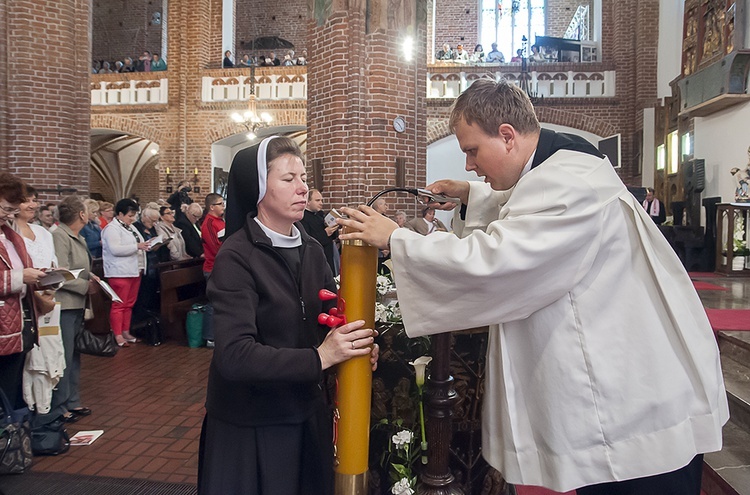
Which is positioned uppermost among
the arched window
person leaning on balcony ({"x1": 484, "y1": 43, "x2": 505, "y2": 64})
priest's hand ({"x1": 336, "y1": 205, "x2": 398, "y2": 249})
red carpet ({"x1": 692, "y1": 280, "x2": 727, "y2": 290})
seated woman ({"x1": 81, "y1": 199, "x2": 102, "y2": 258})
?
the arched window

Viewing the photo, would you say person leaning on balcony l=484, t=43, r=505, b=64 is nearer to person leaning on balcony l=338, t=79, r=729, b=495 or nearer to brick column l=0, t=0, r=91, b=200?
brick column l=0, t=0, r=91, b=200

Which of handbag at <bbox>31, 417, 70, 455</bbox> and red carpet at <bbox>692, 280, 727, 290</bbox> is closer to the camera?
handbag at <bbox>31, 417, 70, 455</bbox>

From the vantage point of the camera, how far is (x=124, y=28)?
2097 cm

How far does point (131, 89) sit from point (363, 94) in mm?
10621

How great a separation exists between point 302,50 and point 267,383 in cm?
2055

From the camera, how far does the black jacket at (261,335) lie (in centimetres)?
159

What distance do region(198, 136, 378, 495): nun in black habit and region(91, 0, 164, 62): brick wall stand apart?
2167 centimetres

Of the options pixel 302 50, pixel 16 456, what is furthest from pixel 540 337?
A: pixel 302 50

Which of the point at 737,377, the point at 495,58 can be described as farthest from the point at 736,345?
the point at 495,58

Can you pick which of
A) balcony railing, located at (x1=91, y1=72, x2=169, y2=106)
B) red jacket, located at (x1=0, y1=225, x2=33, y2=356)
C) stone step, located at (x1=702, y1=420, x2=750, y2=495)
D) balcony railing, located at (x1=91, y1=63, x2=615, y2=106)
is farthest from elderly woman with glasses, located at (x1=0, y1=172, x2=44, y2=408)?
balcony railing, located at (x1=91, y1=72, x2=169, y2=106)

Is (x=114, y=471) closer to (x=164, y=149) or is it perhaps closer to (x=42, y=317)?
(x=42, y=317)

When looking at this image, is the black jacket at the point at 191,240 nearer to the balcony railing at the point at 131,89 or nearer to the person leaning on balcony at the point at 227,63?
the person leaning on balcony at the point at 227,63

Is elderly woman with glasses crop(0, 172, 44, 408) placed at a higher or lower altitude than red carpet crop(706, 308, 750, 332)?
higher

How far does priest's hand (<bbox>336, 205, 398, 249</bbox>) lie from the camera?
1.53m
